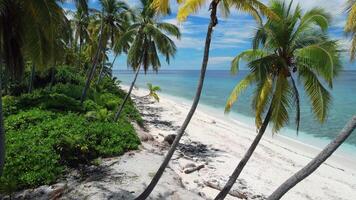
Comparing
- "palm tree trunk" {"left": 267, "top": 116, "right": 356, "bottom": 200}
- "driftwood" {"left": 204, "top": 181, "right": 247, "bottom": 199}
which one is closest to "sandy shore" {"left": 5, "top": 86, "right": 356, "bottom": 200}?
"driftwood" {"left": 204, "top": 181, "right": 247, "bottom": 199}

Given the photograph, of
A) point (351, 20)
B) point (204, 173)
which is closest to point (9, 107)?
point (204, 173)

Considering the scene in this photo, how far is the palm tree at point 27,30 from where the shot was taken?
738 centimetres

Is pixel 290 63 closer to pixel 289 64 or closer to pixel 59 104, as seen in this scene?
pixel 289 64

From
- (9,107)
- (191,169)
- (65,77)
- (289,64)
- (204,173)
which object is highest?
(289,64)

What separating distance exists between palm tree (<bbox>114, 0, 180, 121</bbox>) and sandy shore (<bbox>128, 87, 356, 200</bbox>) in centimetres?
504

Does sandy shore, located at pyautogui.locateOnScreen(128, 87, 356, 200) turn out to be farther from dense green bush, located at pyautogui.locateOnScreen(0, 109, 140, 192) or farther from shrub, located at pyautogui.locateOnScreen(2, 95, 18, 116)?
shrub, located at pyautogui.locateOnScreen(2, 95, 18, 116)

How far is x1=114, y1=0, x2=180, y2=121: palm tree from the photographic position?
16.7 metres

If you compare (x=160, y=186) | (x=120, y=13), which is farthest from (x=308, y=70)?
(x=120, y=13)

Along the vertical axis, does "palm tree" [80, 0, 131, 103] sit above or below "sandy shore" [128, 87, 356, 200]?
above

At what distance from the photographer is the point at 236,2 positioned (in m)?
7.49

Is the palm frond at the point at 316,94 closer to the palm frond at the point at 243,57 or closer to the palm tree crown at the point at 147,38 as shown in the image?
the palm frond at the point at 243,57

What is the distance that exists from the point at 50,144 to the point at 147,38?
8617 mm

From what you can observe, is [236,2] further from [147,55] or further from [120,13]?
[120,13]

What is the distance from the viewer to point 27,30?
8.06 meters
